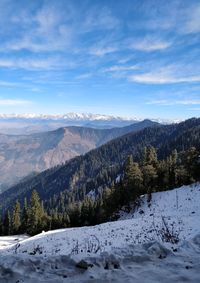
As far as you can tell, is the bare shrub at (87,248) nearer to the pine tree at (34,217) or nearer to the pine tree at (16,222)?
the pine tree at (34,217)

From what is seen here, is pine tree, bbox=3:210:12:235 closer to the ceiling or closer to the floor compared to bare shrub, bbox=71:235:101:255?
closer to the floor

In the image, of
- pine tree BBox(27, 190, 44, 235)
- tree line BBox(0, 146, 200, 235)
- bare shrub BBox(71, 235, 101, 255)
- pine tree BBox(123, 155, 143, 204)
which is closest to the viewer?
bare shrub BBox(71, 235, 101, 255)

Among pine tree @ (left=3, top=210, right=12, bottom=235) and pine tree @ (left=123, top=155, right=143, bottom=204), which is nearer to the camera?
pine tree @ (left=123, top=155, right=143, bottom=204)

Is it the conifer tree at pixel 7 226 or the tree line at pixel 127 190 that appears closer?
the tree line at pixel 127 190

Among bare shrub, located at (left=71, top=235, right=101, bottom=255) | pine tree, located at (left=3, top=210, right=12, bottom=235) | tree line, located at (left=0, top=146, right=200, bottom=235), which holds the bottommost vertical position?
pine tree, located at (left=3, top=210, right=12, bottom=235)

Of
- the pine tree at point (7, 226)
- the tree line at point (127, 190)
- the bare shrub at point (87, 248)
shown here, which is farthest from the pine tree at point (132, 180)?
the bare shrub at point (87, 248)

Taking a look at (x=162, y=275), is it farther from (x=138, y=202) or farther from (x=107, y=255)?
(x=138, y=202)

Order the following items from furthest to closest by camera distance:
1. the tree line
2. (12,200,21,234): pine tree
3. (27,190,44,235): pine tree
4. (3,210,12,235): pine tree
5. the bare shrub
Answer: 1. (3,210,12,235): pine tree
2. (12,200,21,234): pine tree
3. (27,190,44,235): pine tree
4. the tree line
5. the bare shrub

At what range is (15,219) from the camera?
95.6 m

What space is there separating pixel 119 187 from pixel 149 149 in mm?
12048

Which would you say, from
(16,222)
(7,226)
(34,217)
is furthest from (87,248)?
(7,226)

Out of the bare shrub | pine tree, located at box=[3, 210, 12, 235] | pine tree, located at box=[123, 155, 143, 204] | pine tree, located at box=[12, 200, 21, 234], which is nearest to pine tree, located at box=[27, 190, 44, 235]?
pine tree, located at box=[12, 200, 21, 234]

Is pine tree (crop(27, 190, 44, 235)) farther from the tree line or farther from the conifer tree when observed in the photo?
the conifer tree

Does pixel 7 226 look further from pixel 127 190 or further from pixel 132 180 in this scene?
pixel 132 180
